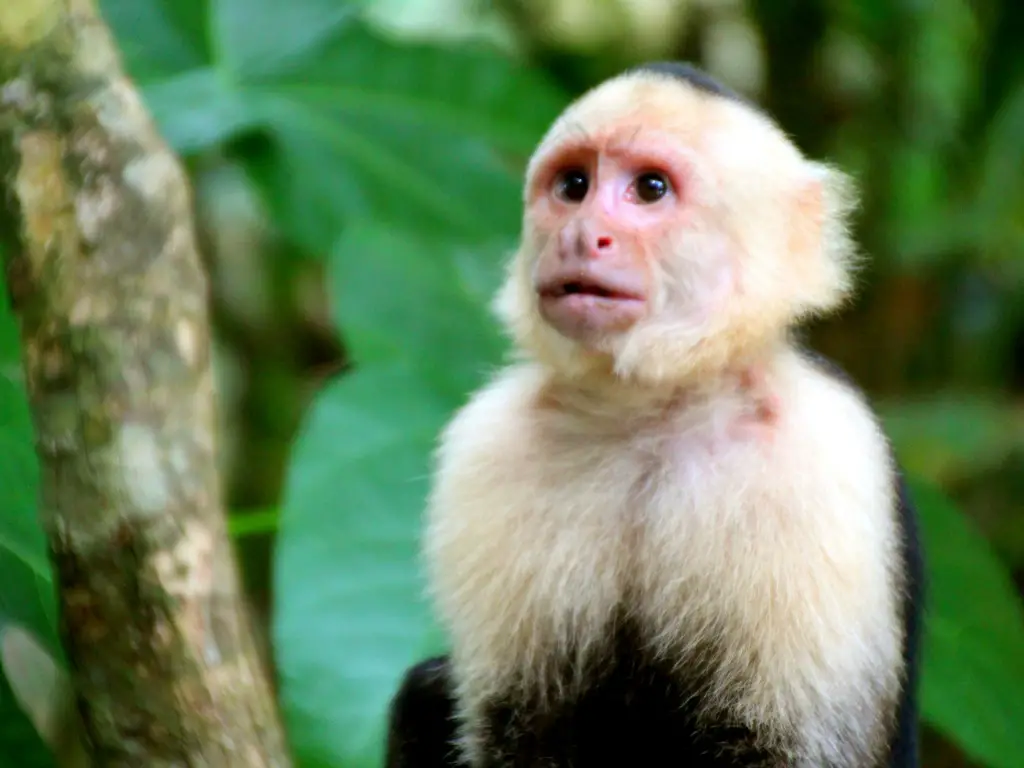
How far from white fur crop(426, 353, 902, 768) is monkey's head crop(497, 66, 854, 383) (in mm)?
87

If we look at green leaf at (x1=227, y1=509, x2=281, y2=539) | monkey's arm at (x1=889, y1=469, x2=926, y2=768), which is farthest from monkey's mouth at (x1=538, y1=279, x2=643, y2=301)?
green leaf at (x1=227, y1=509, x2=281, y2=539)

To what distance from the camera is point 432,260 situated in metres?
2.31

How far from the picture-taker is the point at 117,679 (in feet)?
3.75

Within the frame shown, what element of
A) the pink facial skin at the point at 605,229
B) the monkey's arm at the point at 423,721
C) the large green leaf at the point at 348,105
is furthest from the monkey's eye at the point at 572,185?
the large green leaf at the point at 348,105

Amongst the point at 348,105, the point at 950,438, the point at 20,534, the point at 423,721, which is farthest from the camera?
the point at 950,438

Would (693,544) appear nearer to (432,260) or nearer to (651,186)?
(651,186)

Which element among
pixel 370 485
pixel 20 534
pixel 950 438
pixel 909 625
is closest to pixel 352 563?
pixel 370 485

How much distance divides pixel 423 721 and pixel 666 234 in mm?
735

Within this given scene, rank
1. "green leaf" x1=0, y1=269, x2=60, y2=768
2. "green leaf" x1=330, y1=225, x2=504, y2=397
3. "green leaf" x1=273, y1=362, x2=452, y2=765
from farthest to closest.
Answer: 1. "green leaf" x1=330, y1=225, x2=504, y2=397
2. "green leaf" x1=273, y1=362, x2=452, y2=765
3. "green leaf" x1=0, y1=269, x2=60, y2=768

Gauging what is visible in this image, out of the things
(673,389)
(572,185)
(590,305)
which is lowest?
(673,389)

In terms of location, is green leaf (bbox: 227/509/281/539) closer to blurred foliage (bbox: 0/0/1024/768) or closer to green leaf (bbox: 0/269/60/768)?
blurred foliage (bbox: 0/0/1024/768)

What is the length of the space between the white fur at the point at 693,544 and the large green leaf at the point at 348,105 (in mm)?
845

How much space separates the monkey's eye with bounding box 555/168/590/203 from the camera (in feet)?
5.39

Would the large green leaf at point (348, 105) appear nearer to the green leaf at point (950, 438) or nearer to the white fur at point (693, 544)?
the white fur at point (693, 544)
